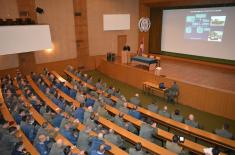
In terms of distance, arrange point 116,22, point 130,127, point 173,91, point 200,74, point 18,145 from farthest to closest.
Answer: point 116,22 → point 200,74 → point 173,91 → point 130,127 → point 18,145

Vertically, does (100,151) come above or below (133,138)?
above

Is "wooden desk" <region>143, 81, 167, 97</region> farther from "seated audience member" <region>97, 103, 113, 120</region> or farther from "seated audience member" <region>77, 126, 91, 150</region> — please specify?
"seated audience member" <region>77, 126, 91, 150</region>

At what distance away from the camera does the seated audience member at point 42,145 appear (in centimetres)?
577

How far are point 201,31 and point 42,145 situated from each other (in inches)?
473

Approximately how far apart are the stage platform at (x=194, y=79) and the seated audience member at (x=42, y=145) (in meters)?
6.63

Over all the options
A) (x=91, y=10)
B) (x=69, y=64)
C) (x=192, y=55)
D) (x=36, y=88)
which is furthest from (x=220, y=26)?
(x=36, y=88)

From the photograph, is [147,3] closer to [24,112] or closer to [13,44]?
[13,44]

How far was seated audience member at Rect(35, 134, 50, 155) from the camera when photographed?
5773mm

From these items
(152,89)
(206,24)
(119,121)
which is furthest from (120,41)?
(119,121)

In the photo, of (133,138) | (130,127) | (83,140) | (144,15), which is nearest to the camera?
(83,140)

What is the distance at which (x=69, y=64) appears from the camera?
15320mm

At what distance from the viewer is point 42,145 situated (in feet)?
19.0

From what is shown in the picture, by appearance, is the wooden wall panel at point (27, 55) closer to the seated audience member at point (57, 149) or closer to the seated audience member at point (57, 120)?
the seated audience member at point (57, 120)

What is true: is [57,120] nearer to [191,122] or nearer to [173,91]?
[191,122]
